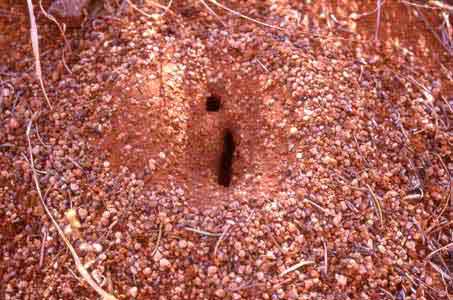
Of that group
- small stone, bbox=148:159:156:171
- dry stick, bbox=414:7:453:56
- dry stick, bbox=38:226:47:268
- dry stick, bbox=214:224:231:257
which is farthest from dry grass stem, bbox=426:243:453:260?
dry stick, bbox=38:226:47:268

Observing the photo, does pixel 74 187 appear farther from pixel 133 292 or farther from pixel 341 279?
pixel 341 279

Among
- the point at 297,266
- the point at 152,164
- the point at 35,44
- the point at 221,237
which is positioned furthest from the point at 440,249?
the point at 35,44

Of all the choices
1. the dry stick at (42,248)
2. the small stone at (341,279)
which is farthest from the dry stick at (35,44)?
the small stone at (341,279)

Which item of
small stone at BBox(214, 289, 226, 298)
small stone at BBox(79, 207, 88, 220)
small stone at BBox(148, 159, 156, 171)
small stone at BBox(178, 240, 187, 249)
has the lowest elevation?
small stone at BBox(214, 289, 226, 298)

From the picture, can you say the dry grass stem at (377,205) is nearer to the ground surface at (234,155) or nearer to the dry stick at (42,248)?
the ground surface at (234,155)

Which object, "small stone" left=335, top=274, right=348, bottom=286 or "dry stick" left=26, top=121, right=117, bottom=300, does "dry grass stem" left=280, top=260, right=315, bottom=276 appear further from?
"dry stick" left=26, top=121, right=117, bottom=300

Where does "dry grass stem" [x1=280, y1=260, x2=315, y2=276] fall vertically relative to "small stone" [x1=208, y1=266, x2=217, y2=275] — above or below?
above
